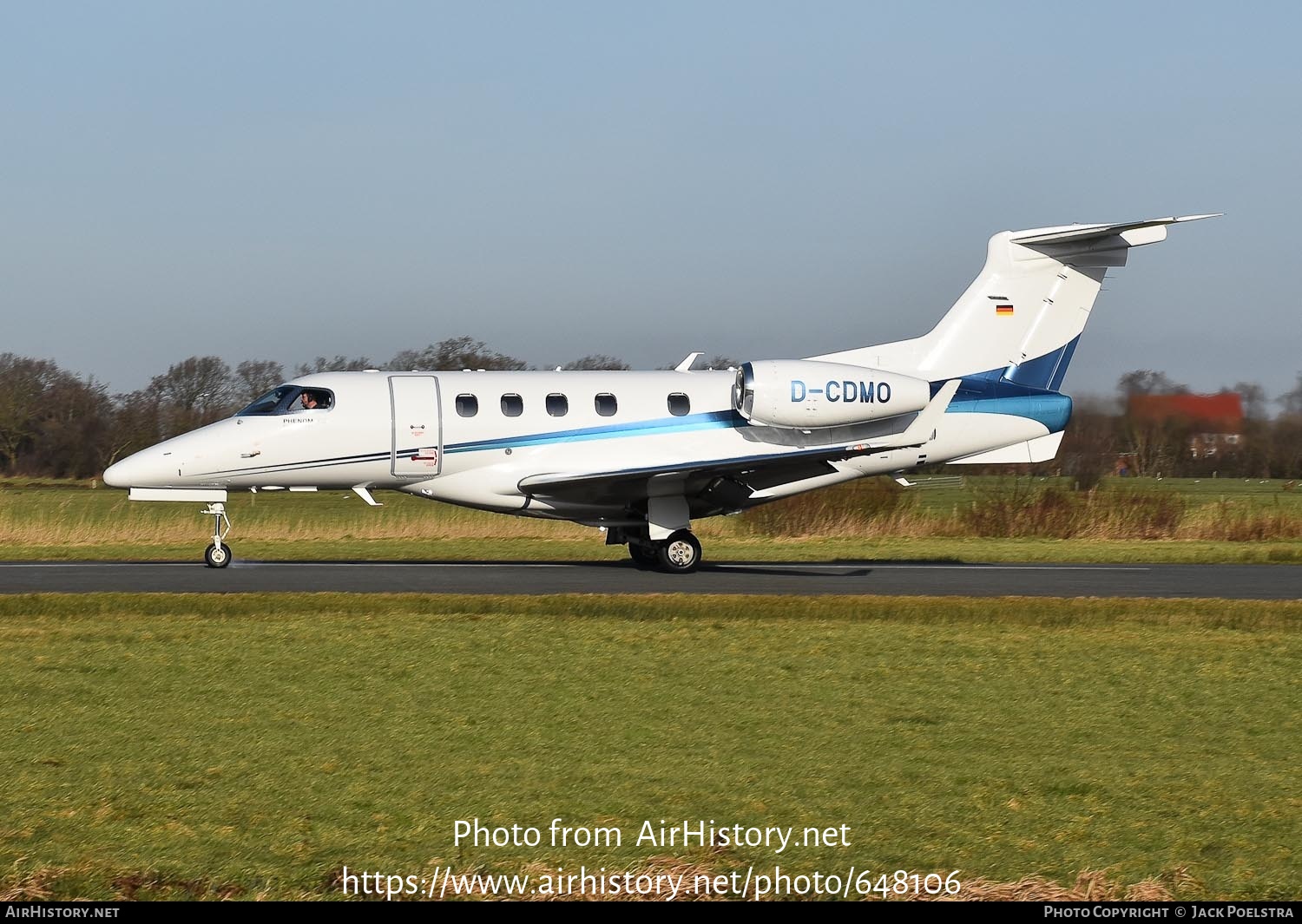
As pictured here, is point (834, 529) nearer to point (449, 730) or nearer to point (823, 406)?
point (823, 406)

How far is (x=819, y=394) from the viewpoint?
21.0 m

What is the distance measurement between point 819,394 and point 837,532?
12.0m

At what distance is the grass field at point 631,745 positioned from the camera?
235 inches

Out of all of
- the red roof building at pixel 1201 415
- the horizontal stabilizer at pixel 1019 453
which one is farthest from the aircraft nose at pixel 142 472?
the red roof building at pixel 1201 415

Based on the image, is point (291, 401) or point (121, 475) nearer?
point (121, 475)

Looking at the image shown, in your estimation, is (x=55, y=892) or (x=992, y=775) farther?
(x=992, y=775)

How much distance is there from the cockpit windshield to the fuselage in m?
0.02

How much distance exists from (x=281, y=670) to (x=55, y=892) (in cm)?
519

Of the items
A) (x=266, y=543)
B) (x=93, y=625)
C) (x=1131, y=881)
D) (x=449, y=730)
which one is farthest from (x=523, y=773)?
(x=266, y=543)

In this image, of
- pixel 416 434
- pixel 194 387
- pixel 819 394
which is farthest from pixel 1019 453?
pixel 194 387

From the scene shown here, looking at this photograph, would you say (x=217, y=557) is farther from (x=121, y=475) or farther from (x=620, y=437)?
(x=620, y=437)

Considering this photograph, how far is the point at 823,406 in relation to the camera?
21.1 metres

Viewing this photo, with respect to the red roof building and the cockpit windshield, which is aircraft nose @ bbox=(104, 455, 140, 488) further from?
the red roof building

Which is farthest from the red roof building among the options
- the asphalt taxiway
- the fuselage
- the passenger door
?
the passenger door
